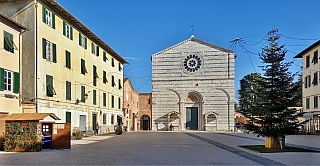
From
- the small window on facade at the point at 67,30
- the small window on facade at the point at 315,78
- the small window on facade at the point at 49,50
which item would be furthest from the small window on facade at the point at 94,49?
the small window on facade at the point at 315,78

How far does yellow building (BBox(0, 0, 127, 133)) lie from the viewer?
2333 cm

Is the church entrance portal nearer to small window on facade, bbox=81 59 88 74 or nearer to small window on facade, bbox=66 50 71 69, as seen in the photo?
small window on facade, bbox=81 59 88 74

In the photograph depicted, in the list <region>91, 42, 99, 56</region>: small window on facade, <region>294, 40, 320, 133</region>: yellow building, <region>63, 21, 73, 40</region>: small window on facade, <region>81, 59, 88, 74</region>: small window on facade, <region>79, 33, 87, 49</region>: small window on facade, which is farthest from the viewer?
<region>294, 40, 320, 133</region>: yellow building

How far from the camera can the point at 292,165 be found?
12797 millimetres

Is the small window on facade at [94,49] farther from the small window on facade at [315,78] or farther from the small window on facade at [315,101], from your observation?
the small window on facade at [315,101]

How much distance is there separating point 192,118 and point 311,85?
2153cm

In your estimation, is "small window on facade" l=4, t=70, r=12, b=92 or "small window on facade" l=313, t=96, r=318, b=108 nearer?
"small window on facade" l=4, t=70, r=12, b=92

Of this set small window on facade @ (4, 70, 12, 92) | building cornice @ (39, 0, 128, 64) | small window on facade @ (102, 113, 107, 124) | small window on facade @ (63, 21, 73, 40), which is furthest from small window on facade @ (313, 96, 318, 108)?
small window on facade @ (4, 70, 12, 92)

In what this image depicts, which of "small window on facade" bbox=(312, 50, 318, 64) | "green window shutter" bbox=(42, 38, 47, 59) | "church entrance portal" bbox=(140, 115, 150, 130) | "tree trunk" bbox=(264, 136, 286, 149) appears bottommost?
"church entrance portal" bbox=(140, 115, 150, 130)

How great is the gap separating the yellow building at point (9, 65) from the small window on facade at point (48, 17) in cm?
313

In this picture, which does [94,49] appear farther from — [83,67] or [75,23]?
[75,23]

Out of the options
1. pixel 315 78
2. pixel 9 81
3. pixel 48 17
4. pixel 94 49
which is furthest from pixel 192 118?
pixel 9 81

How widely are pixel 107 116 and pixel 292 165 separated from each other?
1246 inches

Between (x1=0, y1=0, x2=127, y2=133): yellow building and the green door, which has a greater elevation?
(x1=0, y1=0, x2=127, y2=133): yellow building
